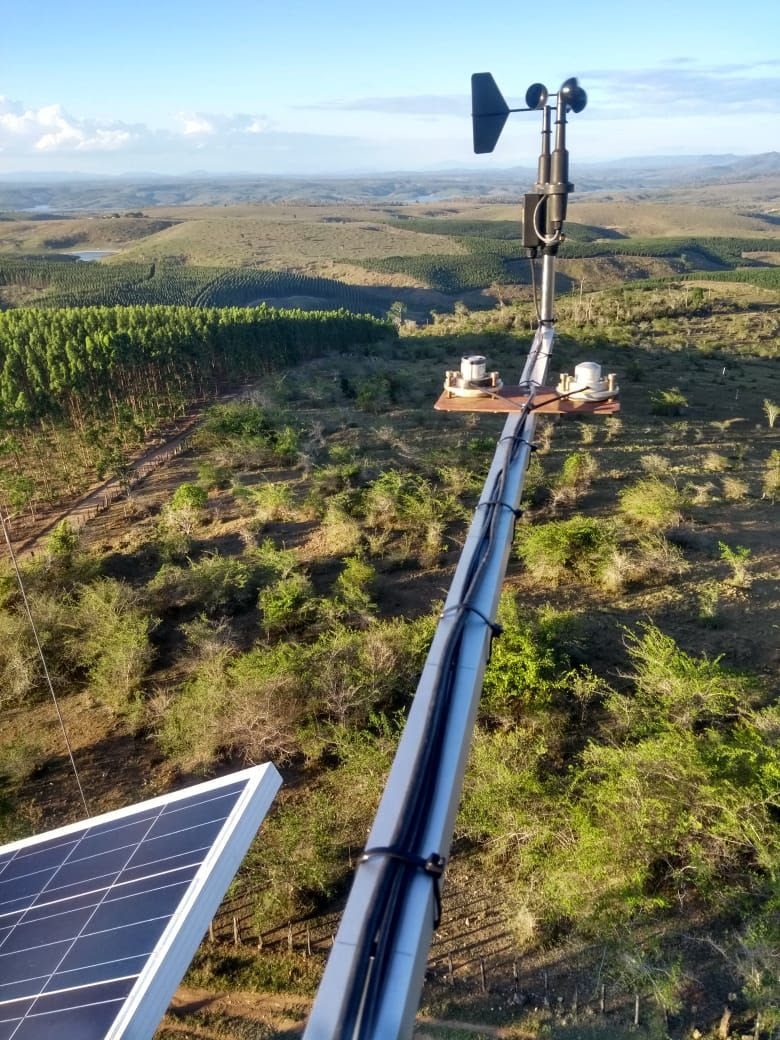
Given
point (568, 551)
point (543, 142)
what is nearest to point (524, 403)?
point (543, 142)

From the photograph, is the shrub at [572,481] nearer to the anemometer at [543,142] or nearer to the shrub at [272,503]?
the shrub at [272,503]

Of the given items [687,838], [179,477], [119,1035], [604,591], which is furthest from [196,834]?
[179,477]

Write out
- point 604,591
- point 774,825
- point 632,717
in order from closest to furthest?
point 774,825 < point 632,717 < point 604,591

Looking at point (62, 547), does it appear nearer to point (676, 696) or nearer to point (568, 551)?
point (568, 551)

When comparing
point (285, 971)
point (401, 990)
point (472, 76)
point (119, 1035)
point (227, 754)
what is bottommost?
point (285, 971)

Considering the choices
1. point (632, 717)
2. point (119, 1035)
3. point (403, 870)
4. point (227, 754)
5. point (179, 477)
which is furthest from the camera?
point (179, 477)

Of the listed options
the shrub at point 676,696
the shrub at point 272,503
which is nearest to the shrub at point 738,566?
the shrub at point 676,696

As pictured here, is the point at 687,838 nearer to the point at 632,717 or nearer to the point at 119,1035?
the point at 632,717

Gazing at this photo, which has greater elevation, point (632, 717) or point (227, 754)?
point (632, 717)
